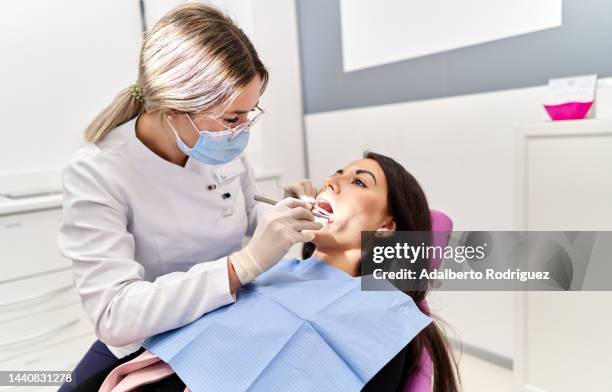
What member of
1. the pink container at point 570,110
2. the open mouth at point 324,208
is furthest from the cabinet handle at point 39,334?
the pink container at point 570,110

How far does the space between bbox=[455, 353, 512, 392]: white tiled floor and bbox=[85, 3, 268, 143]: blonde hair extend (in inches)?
63.7

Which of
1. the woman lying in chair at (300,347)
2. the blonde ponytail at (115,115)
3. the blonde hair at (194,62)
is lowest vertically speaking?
the woman lying in chair at (300,347)

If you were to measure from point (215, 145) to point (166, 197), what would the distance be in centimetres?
19

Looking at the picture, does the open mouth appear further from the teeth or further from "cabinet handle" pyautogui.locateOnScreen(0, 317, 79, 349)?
"cabinet handle" pyautogui.locateOnScreen(0, 317, 79, 349)

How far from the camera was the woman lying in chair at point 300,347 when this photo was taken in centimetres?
89

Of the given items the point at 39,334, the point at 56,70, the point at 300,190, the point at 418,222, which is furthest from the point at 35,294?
the point at 418,222

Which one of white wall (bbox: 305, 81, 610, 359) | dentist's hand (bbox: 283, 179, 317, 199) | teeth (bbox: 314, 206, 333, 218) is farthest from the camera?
white wall (bbox: 305, 81, 610, 359)

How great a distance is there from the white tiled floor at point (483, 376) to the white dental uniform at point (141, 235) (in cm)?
128

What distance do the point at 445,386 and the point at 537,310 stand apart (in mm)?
607

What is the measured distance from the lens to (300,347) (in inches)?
36.7

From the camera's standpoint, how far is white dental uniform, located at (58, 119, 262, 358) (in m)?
0.93

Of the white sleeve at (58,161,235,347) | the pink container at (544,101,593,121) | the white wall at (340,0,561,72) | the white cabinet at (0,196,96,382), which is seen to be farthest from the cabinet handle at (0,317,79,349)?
the pink container at (544,101,593,121)

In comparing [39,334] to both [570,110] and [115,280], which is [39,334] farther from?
[570,110]

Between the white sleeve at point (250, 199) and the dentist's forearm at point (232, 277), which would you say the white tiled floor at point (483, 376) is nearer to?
the white sleeve at point (250, 199)
